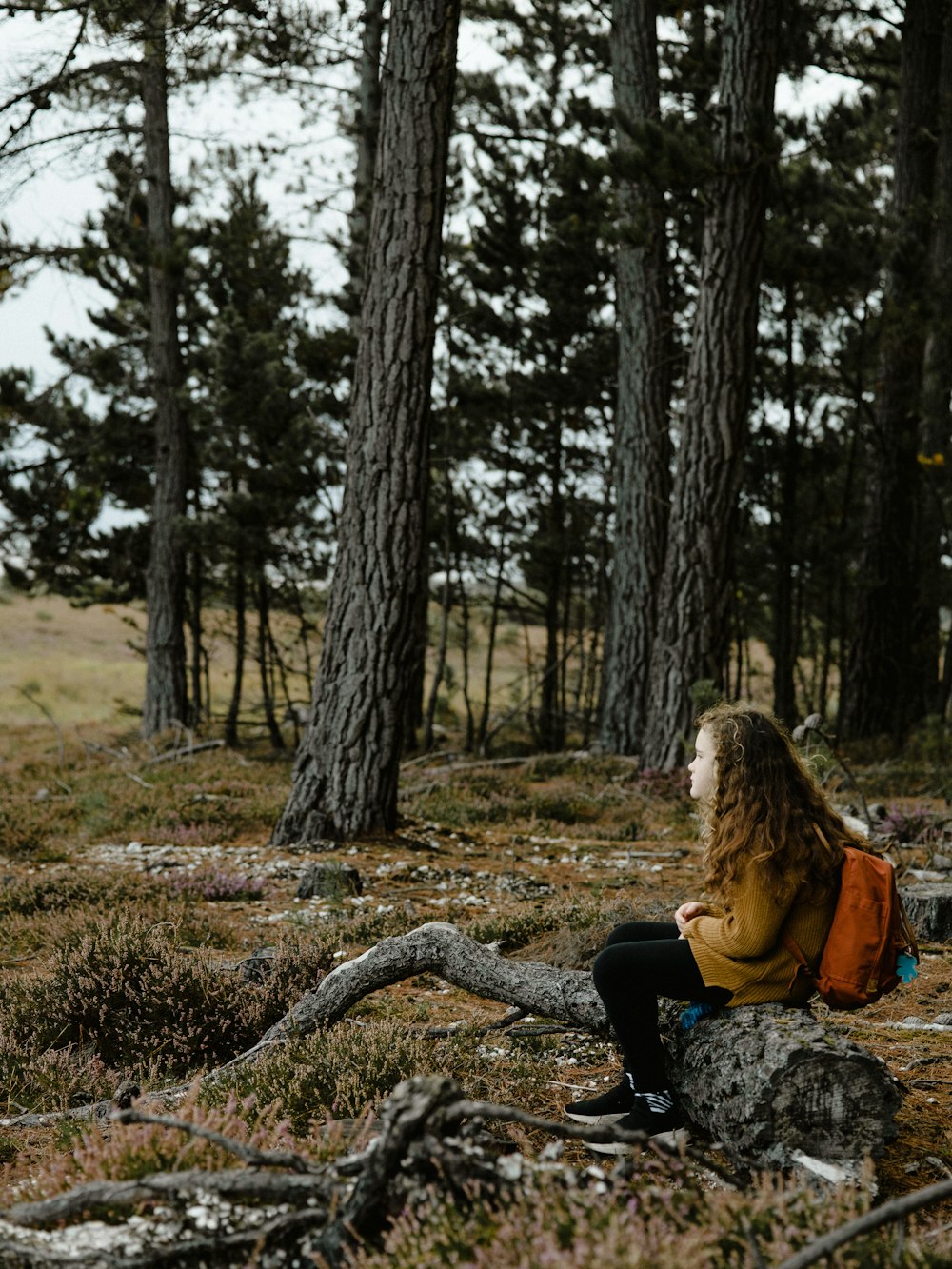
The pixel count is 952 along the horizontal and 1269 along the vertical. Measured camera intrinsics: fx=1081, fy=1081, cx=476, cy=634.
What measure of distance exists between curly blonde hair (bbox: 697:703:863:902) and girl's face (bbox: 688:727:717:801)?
0.06ft

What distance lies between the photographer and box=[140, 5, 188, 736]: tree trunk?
17.1 metres

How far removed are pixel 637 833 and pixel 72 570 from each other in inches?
536

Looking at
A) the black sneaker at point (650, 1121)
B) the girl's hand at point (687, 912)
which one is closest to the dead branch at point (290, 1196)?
the black sneaker at point (650, 1121)

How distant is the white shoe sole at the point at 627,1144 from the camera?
2502 millimetres

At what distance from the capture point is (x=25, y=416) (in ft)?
53.3

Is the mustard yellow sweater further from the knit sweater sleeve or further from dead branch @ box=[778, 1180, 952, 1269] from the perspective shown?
dead branch @ box=[778, 1180, 952, 1269]

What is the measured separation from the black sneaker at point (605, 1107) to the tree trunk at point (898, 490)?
12081 millimetres

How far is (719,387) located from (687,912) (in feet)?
25.7

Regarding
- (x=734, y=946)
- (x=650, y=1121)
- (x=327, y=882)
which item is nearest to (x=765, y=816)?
(x=734, y=946)

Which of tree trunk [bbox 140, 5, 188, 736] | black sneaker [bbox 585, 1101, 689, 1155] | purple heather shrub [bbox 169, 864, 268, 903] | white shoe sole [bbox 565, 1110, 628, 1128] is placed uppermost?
tree trunk [bbox 140, 5, 188, 736]

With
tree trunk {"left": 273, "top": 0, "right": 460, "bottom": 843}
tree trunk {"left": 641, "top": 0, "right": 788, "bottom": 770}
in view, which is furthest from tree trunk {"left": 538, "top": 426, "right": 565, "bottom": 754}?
tree trunk {"left": 273, "top": 0, "right": 460, "bottom": 843}

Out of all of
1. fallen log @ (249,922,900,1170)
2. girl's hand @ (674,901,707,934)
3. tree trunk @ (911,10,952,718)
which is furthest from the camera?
tree trunk @ (911,10,952,718)

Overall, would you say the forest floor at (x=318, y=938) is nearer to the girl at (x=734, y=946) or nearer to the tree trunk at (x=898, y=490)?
the girl at (x=734, y=946)

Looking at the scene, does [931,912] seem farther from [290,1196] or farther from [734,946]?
[290,1196]
